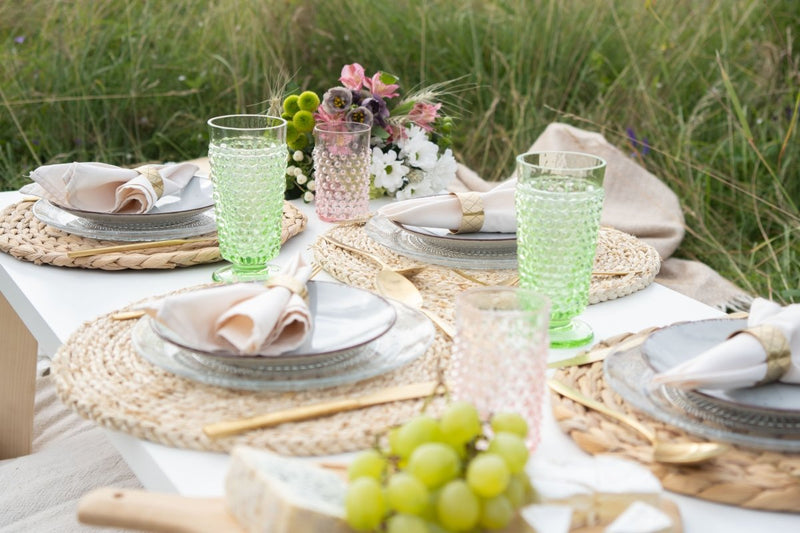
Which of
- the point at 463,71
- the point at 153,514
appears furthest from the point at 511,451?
the point at 463,71

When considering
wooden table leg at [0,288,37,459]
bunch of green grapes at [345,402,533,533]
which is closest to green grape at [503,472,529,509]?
bunch of green grapes at [345,402,533,533]

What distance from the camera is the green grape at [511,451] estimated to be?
0.60 meters

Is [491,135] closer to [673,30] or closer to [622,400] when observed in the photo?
[673,30]

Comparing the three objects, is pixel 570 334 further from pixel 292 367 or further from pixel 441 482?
pixel 441 482

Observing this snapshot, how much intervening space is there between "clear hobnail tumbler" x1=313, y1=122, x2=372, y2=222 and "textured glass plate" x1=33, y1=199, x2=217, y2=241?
0.62ft

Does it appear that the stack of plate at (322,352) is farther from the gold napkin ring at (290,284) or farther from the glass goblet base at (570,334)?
the glass goblet base at (570,334)

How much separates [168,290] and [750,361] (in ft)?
2.33

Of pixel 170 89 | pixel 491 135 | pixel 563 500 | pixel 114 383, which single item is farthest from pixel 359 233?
pixel 170 89

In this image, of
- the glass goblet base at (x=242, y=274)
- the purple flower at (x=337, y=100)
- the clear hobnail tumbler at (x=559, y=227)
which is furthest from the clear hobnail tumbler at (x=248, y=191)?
the purple flower at (x=337, y=100)

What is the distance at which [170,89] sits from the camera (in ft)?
10.7

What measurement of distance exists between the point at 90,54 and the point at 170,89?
29cm

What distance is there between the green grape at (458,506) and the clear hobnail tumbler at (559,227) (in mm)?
457

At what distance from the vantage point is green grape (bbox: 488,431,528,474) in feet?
1.97

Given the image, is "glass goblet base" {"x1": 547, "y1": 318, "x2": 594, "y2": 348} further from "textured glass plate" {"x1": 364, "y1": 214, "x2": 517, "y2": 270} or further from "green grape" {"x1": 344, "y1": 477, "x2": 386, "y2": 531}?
"green grape" {"x1": 344, "y1": 477, "x2": 386, "y2": 531}
